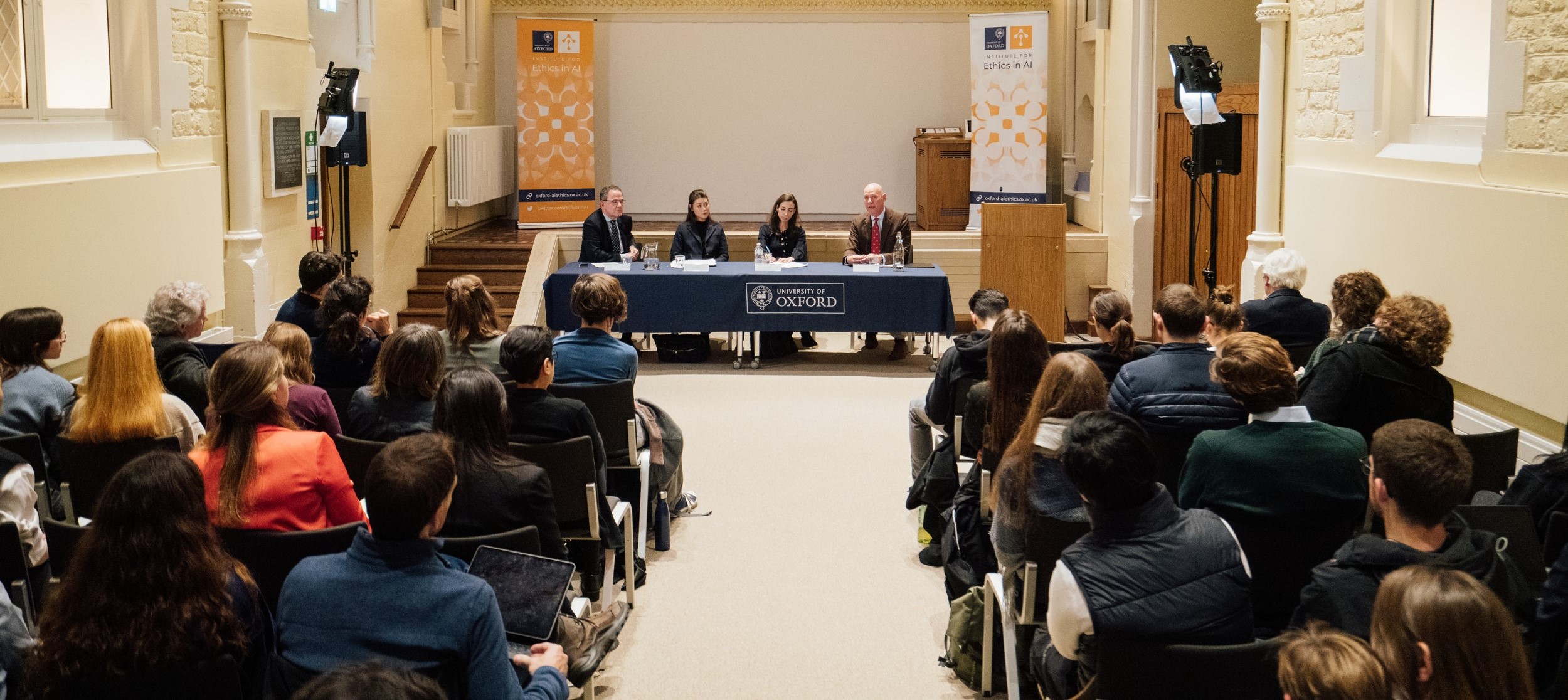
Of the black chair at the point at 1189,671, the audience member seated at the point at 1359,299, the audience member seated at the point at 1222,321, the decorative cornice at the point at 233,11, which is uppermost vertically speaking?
the decorative cornice at the point at 233,11

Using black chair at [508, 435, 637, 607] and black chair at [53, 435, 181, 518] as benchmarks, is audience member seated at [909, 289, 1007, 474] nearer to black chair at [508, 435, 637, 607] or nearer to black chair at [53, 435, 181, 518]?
black chair at [508, 435, 637, 607]

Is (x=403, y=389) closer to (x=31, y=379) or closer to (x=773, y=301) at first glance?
(x=31, y=379)

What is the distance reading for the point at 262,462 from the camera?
3033 millimetres

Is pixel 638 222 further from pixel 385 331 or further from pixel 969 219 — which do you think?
pixel 385 331

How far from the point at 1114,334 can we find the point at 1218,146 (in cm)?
375

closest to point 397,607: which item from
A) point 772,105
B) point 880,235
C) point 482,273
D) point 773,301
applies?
point 773,301

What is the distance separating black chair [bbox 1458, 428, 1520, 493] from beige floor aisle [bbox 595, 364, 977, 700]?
1524 mm

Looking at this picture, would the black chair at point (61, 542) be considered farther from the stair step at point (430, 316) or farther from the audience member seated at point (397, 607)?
the stair step at point (430, 316)

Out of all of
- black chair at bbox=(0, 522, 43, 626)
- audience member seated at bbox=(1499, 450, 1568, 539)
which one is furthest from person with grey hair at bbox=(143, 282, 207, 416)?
audience member seated at bbox=(1499, 450, 1568, 539)

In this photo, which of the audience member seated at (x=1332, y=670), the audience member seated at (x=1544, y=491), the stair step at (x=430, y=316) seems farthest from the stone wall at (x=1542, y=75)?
the stair step at (x=430, y=316)

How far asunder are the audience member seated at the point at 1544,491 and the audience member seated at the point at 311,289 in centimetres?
435

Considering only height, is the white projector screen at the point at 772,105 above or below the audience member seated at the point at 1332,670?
above

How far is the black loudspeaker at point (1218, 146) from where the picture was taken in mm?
7965

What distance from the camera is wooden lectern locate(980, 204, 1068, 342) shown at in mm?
9477
